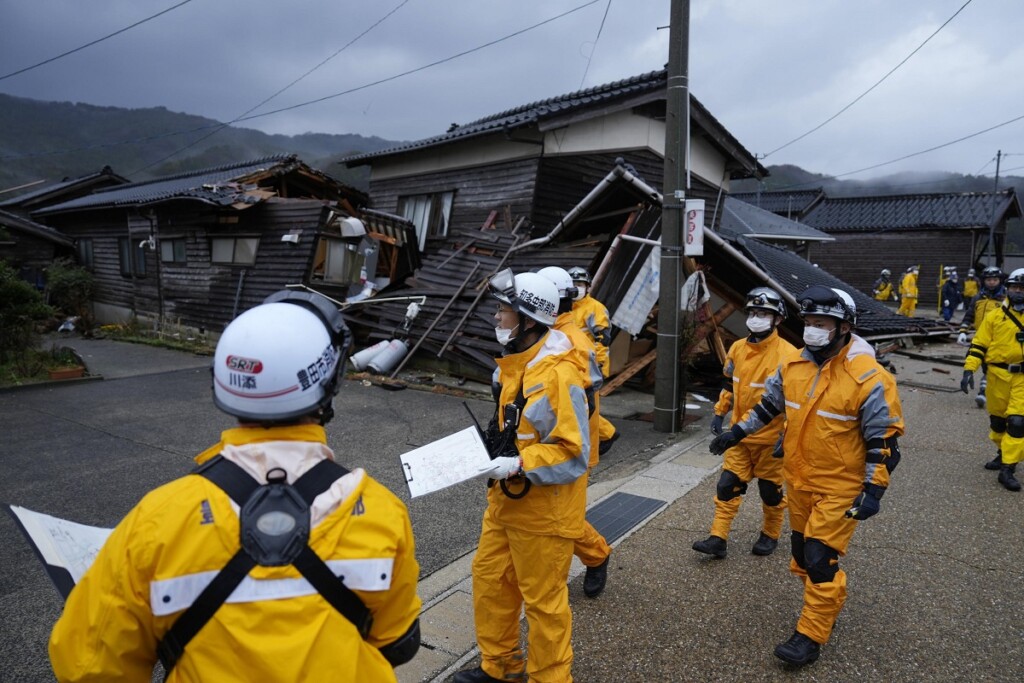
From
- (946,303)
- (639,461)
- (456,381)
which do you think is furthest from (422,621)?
(946,303)

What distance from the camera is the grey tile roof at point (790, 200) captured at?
33.9m

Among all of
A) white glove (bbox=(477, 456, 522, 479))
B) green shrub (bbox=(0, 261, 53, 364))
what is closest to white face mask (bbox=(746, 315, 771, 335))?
white glove (bbox=(477, 456, 522, 479))

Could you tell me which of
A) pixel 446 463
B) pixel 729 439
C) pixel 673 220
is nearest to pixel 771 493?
pixel 729 439

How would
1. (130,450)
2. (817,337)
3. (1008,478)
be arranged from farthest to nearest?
(130,450) < (1008,478) < (817,337)

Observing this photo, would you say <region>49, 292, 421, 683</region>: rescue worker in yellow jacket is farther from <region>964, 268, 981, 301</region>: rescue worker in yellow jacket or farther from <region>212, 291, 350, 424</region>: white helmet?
<region>964, 268, 981, 301</region>: rescue worker in yellow jacket

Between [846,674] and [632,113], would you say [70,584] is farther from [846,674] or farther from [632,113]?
[632,113]

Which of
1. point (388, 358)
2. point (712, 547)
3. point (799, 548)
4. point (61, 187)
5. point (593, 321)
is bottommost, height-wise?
point (712, 547)

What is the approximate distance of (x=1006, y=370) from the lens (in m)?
6.15

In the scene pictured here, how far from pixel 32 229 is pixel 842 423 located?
23943mm

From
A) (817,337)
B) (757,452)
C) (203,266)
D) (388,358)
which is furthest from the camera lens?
(203,266)

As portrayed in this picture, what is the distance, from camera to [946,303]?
2100cm

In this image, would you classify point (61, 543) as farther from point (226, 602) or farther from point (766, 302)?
point (766, 302)

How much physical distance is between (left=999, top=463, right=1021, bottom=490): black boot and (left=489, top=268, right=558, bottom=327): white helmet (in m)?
5.51

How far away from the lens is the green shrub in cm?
989
